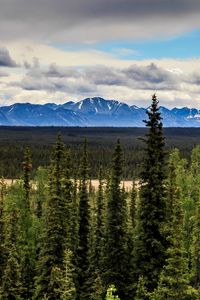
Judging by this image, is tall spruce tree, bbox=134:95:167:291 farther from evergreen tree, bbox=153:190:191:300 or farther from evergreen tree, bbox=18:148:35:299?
evergreen tree, bbox=18:148:35:299

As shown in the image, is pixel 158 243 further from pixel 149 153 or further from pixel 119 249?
pixel 119 249

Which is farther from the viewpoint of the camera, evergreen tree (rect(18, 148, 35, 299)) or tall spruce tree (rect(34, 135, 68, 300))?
evergreen tree (rect(18, 148, 35, 299))

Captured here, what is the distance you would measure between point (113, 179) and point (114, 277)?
833 centimetres

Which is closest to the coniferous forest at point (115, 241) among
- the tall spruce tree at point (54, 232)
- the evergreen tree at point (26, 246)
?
the tall spruce tree at point (54, 232)

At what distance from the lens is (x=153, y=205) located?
31531mm

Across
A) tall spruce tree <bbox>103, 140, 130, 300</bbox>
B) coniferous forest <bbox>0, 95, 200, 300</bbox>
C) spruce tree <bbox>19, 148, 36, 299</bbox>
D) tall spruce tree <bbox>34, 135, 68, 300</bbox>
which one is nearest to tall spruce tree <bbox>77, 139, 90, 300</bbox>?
coniferous forest <bbox>0, 95, 200, 300</bbox>

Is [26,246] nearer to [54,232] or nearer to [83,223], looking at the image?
[83,223]

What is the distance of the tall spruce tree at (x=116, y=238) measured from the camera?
4159 cm

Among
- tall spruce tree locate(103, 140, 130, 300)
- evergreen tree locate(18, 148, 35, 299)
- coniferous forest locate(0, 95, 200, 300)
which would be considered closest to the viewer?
coniferous forest locate(0, 95, 200, 300)

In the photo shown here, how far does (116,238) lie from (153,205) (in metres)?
12.1

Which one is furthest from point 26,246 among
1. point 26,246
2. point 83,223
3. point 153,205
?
point 153,205

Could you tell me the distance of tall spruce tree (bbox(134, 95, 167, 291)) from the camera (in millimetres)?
31547

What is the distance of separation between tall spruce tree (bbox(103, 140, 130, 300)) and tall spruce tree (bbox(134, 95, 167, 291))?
9514 mm

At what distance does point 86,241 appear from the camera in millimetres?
54000
